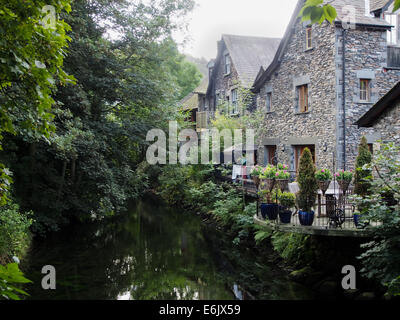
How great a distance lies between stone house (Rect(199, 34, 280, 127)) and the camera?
2445 centimetres

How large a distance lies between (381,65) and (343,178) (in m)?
7.52

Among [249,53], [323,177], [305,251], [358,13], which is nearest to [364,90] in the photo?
[358,13]

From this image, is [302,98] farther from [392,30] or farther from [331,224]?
[331,224]

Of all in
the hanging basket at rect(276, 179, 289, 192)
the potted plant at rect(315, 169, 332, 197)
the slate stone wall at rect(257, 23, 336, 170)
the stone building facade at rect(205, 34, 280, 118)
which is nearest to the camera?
the potted plant at rect(315, 169, 332, 197)

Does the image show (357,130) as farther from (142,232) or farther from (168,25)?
(142,232)

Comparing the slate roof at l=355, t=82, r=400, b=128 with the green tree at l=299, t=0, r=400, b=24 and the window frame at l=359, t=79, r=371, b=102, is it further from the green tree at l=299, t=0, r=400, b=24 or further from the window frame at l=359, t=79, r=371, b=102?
the green tree at l=299, t=0, r=400, b=24

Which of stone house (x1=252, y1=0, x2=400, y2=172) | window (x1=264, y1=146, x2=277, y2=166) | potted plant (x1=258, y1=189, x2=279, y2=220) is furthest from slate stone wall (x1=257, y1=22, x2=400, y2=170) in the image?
potted plant (x1=258, y1=189, x2=279, y2=220)

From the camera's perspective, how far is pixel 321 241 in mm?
11141

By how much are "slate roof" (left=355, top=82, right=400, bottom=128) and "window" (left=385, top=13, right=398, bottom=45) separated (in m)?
6.13

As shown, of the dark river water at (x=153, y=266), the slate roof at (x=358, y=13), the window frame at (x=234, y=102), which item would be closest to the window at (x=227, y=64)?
the window frame at (x=234, y=102)

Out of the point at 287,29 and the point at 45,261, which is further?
the point at 287,29

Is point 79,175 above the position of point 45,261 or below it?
above

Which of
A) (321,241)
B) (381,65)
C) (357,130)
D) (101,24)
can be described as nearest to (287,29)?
(381,65)

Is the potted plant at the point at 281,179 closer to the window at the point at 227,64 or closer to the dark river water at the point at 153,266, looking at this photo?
the dark river water at the point at 153,266
